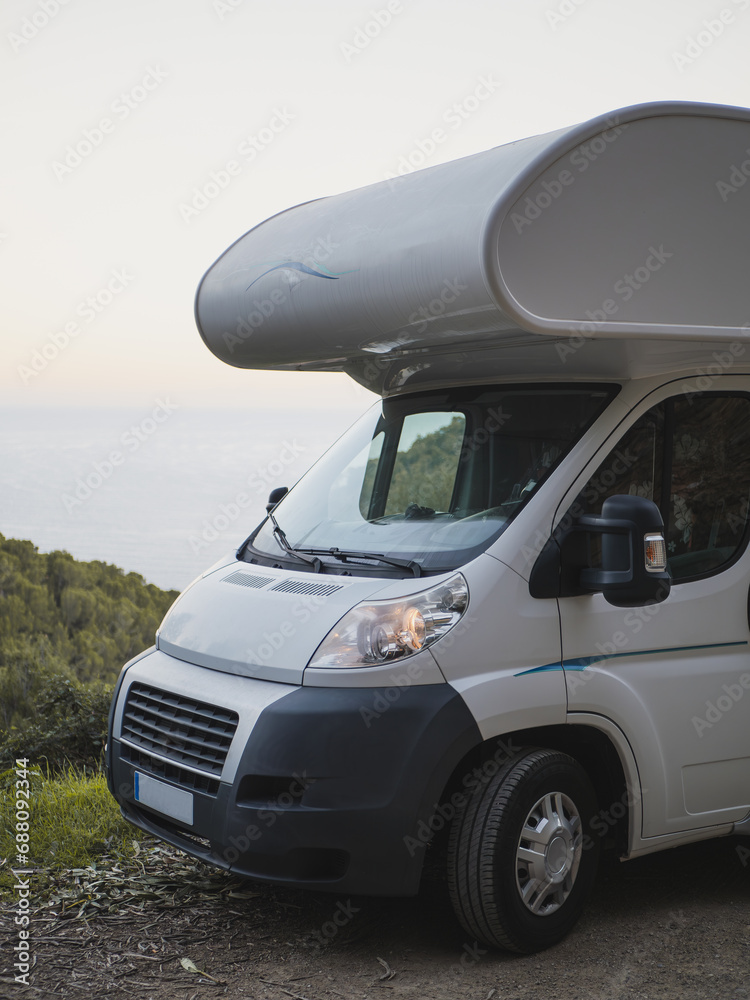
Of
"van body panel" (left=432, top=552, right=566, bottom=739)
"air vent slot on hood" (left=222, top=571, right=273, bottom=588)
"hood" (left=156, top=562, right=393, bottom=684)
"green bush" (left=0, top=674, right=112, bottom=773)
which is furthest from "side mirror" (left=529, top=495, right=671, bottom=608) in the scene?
"green bush" (left=0, top=674, right=112, bottom=773)

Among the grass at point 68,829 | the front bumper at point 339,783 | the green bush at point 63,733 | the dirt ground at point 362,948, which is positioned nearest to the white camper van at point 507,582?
the front bumper at point 339,783

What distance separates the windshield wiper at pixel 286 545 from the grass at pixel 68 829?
1.68 m

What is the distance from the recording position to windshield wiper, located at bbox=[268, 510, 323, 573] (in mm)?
4359

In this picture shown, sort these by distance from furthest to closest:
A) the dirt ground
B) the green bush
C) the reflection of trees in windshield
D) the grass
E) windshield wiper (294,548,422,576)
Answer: the green bush, the grass, the reflection of trees in windshield, windshield wiper (294,548,422,576), the dirt ground

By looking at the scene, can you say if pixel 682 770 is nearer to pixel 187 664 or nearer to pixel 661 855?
pixel 661 855

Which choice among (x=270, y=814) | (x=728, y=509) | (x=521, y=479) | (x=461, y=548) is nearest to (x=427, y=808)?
(x=270, y=814)

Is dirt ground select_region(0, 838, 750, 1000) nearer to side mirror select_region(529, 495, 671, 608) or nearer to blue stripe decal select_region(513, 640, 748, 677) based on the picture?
blue stripe decal select_region(513, 640, 748, 677)

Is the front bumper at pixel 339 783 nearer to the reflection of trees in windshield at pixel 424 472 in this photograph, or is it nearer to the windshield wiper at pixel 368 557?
the windshield wiper at pixel 368 557

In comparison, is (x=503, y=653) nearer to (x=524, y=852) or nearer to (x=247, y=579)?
(x=524, y=852)

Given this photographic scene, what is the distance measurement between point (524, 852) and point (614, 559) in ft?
3.68

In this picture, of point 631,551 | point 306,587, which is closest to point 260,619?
point 306,587

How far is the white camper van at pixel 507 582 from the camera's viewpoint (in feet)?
12.2

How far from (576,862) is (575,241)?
231 centimetres

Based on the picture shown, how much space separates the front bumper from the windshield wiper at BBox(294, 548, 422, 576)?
486 mm
